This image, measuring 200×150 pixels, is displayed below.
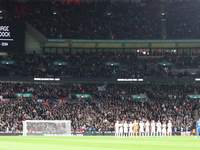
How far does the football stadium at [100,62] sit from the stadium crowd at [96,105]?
137mm

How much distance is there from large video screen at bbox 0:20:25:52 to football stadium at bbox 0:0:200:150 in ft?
0.51

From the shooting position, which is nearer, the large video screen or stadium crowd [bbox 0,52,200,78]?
the large video screen

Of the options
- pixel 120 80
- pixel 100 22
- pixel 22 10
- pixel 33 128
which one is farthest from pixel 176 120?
pixel 22 10

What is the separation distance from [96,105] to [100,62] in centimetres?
1103

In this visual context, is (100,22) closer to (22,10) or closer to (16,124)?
(22,10)

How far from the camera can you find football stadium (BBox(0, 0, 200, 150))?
160ft

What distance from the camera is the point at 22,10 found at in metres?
64.0

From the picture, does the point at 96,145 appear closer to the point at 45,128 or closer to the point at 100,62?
the point at 45,128

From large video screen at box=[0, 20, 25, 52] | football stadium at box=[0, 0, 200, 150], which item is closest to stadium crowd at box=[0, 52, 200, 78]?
football stadium at box=[0, 0, 200, 150]

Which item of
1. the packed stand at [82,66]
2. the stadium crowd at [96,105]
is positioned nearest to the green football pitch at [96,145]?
the stadium crowd at [96,105]

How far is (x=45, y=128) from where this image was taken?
41.1 meters

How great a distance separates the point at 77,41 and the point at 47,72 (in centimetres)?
775

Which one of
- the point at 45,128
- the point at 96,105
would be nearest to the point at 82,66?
the point at 96,105

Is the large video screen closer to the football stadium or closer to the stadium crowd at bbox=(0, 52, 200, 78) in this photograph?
the football stadium
